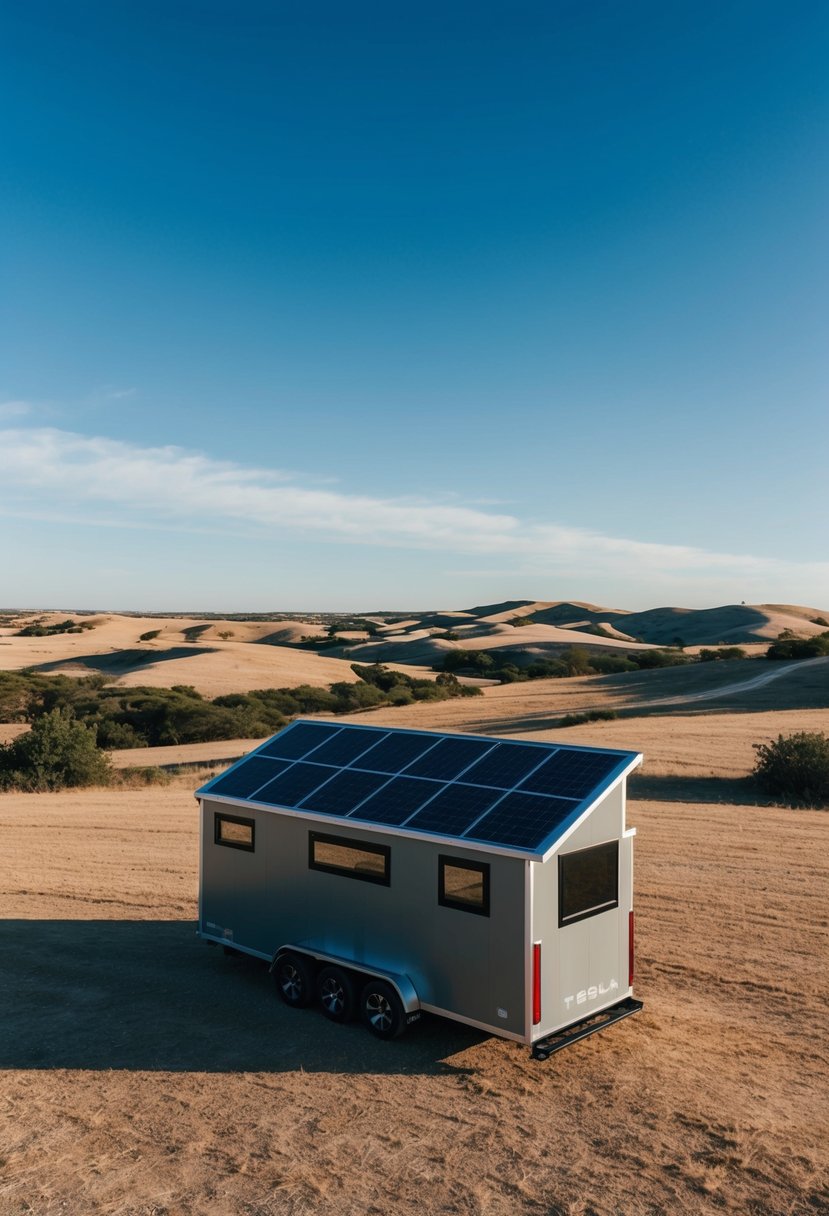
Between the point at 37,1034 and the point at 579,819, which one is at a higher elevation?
the point at 579,819

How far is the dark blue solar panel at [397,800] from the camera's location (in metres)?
10.5

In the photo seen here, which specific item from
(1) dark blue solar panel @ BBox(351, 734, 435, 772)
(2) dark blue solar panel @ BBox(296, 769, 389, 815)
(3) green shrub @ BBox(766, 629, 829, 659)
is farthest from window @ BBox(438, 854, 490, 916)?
(3) green shrub @ BBox(766, 629, 829, 659)

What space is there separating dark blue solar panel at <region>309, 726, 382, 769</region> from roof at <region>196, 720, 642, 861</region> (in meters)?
0.02

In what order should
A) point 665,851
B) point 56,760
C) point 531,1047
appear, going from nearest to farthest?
point 531,1047 → point 665,851 → point 56,760

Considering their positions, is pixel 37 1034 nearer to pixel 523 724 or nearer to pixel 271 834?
pixel 271 834

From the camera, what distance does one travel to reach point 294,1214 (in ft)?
23.0

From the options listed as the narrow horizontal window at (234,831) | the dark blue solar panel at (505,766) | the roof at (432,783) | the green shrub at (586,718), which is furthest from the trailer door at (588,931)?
the green shrub at (586,718)

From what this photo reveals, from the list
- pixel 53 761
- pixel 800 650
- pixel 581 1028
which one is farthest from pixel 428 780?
pixel 800 650

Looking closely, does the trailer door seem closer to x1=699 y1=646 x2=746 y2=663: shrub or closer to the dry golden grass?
the dry golden grass

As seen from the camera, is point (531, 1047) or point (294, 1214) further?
point (531, 1047)

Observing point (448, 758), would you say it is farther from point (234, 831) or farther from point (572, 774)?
point (234, 831)

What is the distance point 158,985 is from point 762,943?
345 inches

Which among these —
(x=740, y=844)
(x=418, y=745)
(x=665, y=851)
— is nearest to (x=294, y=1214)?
(x=418, y=745)

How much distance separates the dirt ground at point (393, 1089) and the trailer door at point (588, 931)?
2.23 feet
